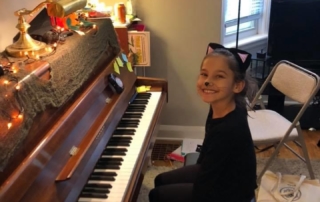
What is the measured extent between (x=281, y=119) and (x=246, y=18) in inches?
51.1

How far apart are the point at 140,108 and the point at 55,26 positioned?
1.81 feet

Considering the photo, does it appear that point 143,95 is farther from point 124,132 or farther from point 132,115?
point 124,132

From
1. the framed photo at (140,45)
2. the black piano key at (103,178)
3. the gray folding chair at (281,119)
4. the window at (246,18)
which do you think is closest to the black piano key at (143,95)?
the framed photo at (140,45)

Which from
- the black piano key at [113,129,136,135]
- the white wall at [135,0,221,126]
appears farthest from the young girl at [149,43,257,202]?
the white wall at [135,0,221,126]

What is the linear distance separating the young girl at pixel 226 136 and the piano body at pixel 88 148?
0.28 metres

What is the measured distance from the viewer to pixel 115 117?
5.52ft

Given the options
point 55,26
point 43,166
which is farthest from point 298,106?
point 43,166

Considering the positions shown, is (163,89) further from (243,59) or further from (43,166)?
(43,166)

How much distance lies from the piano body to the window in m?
1.57

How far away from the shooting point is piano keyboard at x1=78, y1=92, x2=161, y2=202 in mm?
1341

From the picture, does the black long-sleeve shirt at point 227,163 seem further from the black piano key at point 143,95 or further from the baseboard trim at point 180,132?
the baseboard trim at point 180,132

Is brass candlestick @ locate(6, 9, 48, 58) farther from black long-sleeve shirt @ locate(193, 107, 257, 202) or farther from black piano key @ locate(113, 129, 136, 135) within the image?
black long-sleeve shirt @ locate(193, 107, 257, 202)

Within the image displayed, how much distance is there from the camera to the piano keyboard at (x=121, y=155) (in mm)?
1341

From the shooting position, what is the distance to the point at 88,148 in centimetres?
136
